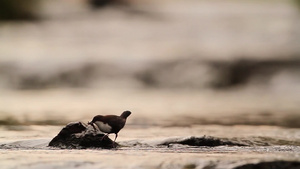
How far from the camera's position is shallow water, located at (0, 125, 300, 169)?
6.88 m

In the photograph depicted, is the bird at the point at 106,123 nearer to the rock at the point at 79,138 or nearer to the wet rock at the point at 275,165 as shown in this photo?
the rock at the point at 79,138

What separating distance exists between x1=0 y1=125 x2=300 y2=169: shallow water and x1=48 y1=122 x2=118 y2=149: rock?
0.82 feet

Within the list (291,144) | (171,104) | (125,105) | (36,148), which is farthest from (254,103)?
(36,148)

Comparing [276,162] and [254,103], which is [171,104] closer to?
[254,103]

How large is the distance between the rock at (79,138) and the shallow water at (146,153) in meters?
0.25

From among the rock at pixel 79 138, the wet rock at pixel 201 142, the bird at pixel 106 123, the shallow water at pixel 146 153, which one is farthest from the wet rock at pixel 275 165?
the bird at pixel 106 123

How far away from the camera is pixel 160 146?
9.40 metres

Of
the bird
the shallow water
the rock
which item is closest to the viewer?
the shallow water

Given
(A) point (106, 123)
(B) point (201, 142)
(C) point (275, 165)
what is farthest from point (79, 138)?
(C) point (275, 165)

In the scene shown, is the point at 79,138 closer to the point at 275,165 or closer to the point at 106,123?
the point at 106,123

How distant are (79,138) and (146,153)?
135cm

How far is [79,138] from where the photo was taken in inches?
358

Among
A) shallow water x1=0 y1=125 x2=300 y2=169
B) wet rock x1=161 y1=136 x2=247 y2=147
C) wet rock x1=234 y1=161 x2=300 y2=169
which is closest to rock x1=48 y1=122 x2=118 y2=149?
shallow water x1=0 y1=125 x2=300 y2=169

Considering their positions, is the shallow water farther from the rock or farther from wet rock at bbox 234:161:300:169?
the rock
